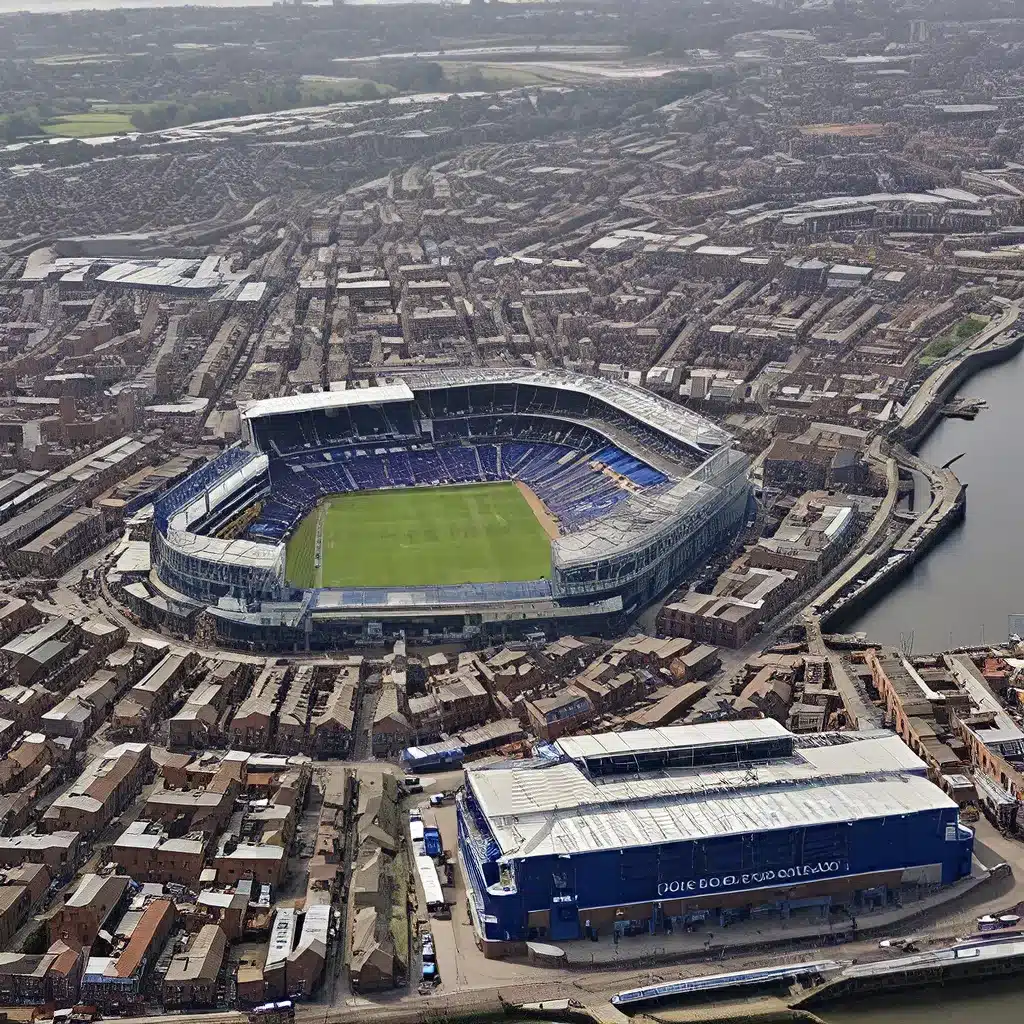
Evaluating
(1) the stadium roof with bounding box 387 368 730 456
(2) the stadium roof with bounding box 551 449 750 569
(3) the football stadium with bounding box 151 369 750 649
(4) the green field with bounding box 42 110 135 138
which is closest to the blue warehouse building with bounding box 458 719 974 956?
(3) the football stadium with bounding box 151 369 750 649

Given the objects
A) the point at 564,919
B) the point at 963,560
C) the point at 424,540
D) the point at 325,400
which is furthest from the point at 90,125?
the point at 564,919

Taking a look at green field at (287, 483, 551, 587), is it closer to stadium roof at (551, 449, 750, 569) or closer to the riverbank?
stadium roof at (551, 449, 750, 569)

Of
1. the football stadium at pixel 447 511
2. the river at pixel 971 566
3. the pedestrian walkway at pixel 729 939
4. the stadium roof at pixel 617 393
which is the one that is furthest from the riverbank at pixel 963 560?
the pedestrian walkway at pixel 729 939

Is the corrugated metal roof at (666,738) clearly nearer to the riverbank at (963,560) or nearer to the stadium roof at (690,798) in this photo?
the stadium roof at (690,798)

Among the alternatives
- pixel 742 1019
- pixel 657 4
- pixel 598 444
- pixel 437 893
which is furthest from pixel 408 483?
pixel 657 4

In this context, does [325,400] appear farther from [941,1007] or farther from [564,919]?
[941,1007]

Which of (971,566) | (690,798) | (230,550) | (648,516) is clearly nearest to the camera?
(690,798)
